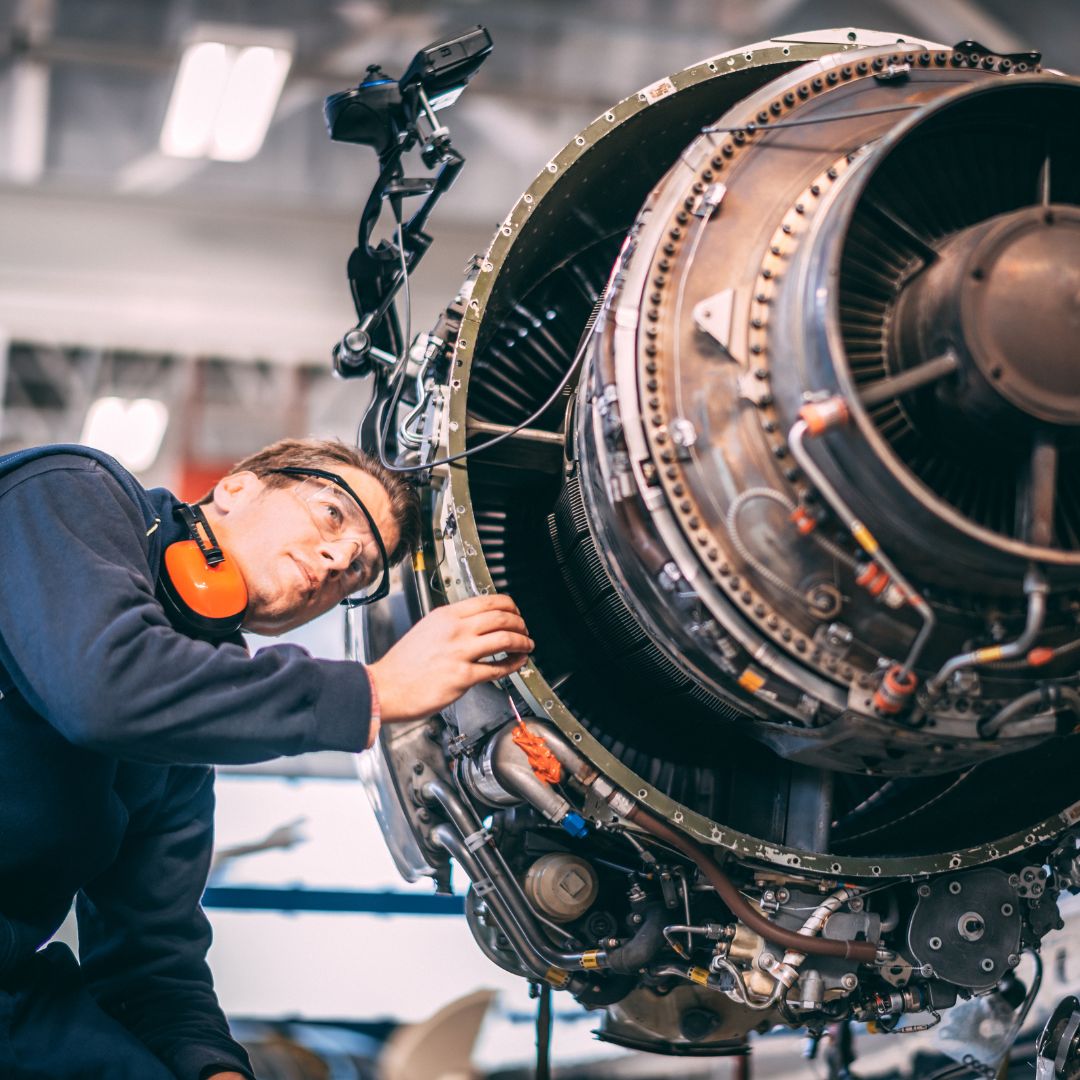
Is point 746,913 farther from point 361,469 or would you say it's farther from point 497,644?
point 361,469

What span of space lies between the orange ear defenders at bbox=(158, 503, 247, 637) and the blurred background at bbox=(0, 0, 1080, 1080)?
1.83 metres

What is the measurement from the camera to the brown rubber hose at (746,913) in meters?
2.41

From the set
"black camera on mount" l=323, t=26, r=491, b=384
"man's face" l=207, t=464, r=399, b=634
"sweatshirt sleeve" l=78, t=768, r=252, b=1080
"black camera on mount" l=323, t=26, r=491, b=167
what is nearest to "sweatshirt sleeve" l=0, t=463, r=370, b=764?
"man's face" l=207, t=464, r=399, b=634

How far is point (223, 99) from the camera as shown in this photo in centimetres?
668

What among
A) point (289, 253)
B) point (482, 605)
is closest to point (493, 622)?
point (482, 605)

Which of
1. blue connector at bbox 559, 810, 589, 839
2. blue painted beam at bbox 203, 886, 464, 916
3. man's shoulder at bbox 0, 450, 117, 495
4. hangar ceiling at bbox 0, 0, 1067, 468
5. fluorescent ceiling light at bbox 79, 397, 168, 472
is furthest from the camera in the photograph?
fluorescent ceiling light at bbox 79, 397, 168, 472

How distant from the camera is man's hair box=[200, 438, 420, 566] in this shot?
283cm

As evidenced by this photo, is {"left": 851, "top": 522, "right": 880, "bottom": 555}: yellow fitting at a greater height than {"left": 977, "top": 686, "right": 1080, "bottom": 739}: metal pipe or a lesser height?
greater

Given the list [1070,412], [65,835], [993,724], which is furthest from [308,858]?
[1070,412]

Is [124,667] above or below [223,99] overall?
below

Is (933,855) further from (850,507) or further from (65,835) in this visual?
(65,835)

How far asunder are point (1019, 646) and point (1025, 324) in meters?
0.50

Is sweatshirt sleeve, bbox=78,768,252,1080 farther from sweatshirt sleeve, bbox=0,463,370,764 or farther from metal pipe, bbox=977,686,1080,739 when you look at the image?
metal pipe, bbox=977,686,1080,739

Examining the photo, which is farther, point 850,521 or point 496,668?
point 496,668
